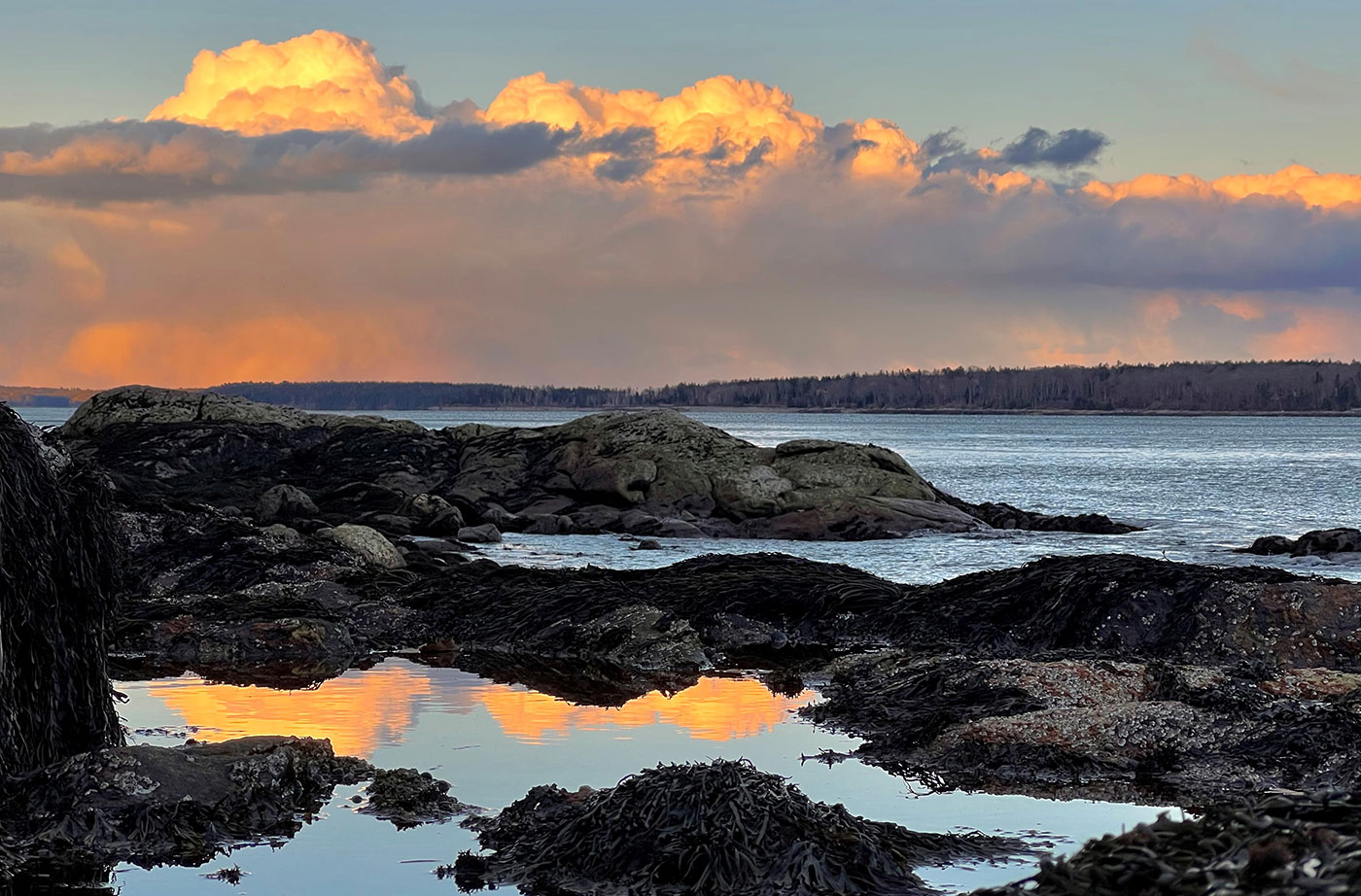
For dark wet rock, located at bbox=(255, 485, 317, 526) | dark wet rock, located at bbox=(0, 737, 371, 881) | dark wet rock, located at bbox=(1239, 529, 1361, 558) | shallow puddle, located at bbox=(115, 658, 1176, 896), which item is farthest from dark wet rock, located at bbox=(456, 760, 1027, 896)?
dark wet rock, located at bbox=(1239, 529, 1361, 558)

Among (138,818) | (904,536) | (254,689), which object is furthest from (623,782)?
(904,536)

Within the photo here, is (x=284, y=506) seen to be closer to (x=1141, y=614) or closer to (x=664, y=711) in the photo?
(x=1141, y=614)

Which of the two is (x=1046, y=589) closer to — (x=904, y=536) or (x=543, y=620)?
(x=543, y=620)

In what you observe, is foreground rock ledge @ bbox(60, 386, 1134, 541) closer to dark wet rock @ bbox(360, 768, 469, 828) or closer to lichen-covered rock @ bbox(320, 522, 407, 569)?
lichen-covered rock @ bbox(320, 522, 407, 569)

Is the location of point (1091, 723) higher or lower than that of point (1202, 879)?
lower

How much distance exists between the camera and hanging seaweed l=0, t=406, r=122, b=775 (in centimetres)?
802

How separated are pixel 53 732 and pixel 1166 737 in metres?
6.21

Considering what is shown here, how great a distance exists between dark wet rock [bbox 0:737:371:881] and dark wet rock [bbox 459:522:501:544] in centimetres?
1864

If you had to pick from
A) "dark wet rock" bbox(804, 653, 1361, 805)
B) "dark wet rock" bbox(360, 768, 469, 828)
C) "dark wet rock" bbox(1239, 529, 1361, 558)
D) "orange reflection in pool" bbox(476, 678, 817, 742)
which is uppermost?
"dark wet rock" bbox(804, 653, 1361, 805)

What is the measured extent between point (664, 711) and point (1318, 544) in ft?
70.1

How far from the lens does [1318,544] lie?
93.4ft

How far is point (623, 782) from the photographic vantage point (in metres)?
6.88

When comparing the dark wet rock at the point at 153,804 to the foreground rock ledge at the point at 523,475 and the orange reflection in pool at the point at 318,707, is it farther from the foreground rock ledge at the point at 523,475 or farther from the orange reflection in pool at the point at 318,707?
the foreground rock ledge at the point at 523,475

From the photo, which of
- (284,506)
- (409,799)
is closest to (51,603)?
(409,799)
